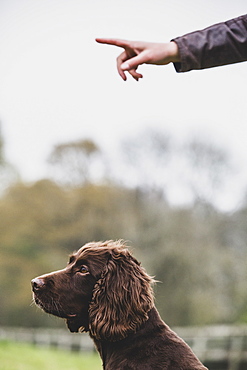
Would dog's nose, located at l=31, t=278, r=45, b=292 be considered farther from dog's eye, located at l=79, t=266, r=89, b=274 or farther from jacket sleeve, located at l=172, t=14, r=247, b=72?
jacket sleeve, located at l=172, t=14, r=247, b=72

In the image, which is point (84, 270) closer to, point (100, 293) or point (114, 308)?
point (100, 293)

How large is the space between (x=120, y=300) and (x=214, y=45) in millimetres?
2256

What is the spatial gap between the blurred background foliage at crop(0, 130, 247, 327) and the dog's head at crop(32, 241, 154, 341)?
24.0 meters

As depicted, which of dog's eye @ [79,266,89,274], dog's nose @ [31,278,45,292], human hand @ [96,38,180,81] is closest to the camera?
human hand @ [96,38,180,81]

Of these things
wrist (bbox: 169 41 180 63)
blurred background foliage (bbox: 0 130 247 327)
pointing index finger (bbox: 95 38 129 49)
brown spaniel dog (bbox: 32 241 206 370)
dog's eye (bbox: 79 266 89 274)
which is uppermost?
blurred background foliage (bbox: 0 130 247 327)

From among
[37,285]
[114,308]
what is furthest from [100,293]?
[37,285]

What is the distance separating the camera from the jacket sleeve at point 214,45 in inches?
87.0

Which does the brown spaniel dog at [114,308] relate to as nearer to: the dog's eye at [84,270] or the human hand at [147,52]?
the dog's eye at [84,270]

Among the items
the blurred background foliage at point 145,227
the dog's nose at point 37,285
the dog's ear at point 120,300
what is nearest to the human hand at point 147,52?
the dog's ear at point 120,300

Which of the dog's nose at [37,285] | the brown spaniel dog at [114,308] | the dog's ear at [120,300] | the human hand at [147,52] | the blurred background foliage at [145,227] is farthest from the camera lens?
the blurred background foliage at [145,227]

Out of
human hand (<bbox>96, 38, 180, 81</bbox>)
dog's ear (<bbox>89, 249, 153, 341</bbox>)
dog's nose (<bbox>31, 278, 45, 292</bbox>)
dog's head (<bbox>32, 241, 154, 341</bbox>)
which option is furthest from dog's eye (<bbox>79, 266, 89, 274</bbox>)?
human hand (<bbox>96, 38, 180, 81</bbox>)

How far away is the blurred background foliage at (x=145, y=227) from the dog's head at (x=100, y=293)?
78.8 ft

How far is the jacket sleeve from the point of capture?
7.25ft

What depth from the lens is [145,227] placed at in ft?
97.6
